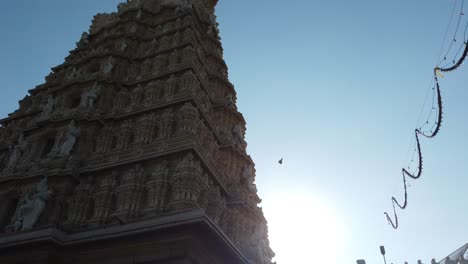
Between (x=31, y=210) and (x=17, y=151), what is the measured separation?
5305mm

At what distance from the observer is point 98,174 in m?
18.0

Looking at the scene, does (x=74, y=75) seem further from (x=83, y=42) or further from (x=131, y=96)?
(x=83, y=42)

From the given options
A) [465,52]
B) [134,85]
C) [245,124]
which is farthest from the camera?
[245,124]

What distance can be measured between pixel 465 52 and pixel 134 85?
16658 mm

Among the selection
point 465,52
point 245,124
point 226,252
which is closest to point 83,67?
point 245,124

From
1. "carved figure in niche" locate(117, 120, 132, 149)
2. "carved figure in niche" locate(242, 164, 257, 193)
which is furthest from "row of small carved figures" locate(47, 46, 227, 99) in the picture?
"carved figure in niche" locate(242, 164, 257, 193)

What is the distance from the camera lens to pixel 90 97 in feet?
69.4

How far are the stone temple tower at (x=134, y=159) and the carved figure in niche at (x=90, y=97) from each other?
2.3 inches

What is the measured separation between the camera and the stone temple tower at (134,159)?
14.4 m

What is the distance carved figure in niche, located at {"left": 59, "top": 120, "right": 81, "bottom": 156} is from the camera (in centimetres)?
1864

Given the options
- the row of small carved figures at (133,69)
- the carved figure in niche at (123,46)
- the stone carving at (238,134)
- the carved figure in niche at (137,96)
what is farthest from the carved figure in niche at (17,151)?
the stone carving at (238,134)

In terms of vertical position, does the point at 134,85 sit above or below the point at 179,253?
above

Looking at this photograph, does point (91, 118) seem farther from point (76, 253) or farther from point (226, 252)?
point (226, 252)

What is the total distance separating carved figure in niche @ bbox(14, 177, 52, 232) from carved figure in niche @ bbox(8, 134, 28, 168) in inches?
149
